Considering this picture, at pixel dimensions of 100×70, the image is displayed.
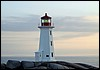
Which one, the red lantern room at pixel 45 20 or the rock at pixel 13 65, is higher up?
the red lantern room at pixel 45 20

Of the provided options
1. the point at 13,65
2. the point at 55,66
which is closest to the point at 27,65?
the point at 13,65

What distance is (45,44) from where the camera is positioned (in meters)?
19.5

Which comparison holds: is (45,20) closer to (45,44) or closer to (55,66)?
(45,44)

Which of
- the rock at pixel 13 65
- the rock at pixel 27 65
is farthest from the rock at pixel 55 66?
the rock at pixel 13 65

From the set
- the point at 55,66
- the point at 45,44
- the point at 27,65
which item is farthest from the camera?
the point at 45,44

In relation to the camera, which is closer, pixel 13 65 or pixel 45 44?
pixel 13 65

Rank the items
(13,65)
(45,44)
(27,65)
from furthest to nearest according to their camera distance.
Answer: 1. (45,44)
2. (13,65)
3. (27,65)

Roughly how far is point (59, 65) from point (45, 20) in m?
3.57

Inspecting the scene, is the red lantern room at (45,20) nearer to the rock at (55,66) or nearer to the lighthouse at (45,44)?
the lighthouse at (45,44)

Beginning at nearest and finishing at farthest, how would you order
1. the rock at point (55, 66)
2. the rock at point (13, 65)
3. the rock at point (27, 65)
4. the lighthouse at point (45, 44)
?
the rock at point (55, 66)
the rock at point (27, 65)
the rock at point (13, 65)
the lighthouse at point (45, 44)

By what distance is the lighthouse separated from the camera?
63.7 feet

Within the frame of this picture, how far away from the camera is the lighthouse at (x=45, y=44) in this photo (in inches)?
764

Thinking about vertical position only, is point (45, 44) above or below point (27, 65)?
above

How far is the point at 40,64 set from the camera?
1811 cm
